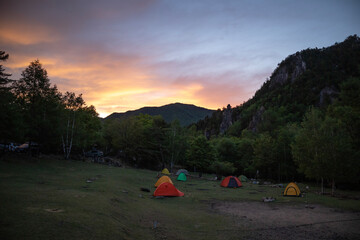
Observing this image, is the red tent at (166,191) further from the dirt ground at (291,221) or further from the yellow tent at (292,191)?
the yellow tent at (292,191)

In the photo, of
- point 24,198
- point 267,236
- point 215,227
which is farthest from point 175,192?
point 24,198

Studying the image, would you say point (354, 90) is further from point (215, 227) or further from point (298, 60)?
point (298, 60)

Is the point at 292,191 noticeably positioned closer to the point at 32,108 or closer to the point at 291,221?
the point at 291,221

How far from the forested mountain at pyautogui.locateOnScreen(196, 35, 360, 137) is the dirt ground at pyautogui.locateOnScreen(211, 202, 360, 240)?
67864 mm

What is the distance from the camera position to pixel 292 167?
4428 cm

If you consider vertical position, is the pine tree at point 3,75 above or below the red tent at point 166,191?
above

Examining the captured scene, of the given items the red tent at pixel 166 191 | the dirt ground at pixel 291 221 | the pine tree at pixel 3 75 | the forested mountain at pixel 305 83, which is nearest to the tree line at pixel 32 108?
the pine tree at pixel 3 75

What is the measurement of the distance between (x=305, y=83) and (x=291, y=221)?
424 feet

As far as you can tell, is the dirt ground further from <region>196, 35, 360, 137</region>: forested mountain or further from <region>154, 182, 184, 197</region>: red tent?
<region>196, 35, 360, 137</region>: forested mountain

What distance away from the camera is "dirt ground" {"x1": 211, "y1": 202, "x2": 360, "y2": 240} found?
36.5 ft

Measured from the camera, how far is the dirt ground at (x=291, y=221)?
11.1m

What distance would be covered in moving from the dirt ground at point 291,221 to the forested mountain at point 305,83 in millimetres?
67864

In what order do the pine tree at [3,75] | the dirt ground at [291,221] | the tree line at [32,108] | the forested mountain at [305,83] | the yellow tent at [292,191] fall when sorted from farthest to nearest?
the forested mountain at [305,83] → the tree line at [32,108] → the pine tree at [3,75] → the yellow tent at [292,191] → the dirt ground at [291,221]

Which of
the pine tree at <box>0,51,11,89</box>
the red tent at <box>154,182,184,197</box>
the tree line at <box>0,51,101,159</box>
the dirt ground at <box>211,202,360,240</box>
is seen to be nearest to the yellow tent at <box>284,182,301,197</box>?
the dirt ground at <box>211,202,360,240</box>
